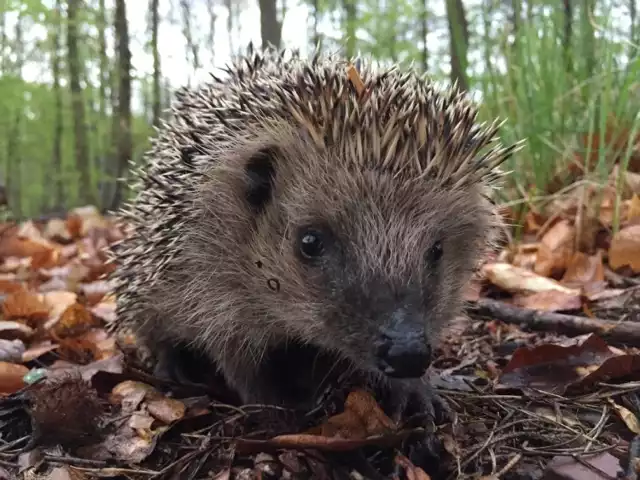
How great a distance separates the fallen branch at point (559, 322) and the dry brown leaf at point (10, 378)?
1.56 metres

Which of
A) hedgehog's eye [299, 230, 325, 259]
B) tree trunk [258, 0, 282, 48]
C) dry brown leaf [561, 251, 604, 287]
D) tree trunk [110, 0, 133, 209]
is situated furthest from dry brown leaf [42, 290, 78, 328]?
tree trunk [110, 0, 133, 209]

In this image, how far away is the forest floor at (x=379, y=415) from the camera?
1600 millimetres

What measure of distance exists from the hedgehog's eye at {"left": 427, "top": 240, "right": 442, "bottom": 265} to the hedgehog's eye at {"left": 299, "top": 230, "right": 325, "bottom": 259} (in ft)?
1.03

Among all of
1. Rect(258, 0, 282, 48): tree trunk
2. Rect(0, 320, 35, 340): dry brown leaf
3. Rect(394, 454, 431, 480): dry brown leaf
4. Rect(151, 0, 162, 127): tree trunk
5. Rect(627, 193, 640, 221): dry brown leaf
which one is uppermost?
Rect(151, 0, 162, 127): tree trunk

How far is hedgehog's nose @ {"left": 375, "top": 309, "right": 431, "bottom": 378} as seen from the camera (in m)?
1.48

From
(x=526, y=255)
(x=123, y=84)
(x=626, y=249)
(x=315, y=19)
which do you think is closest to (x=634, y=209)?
(x=626, y=249)

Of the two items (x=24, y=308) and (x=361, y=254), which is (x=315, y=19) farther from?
(x=361, y=254)

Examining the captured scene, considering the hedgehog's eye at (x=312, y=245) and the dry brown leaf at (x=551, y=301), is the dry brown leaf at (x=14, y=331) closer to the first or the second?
the hedgehog's eye at (x=312, y=245)

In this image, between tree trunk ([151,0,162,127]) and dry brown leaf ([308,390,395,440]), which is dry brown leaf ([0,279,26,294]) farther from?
tree trunk ([151,0,162,127])

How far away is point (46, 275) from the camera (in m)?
4.52

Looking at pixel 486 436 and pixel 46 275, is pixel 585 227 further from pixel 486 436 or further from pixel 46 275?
pixel 46 275

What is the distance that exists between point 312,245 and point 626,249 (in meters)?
1.87

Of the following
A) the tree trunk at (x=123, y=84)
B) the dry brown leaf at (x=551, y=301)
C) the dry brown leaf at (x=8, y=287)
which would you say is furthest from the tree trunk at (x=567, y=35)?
the tree trunk at (x=123, y=84)

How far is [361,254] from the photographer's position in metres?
1.72
